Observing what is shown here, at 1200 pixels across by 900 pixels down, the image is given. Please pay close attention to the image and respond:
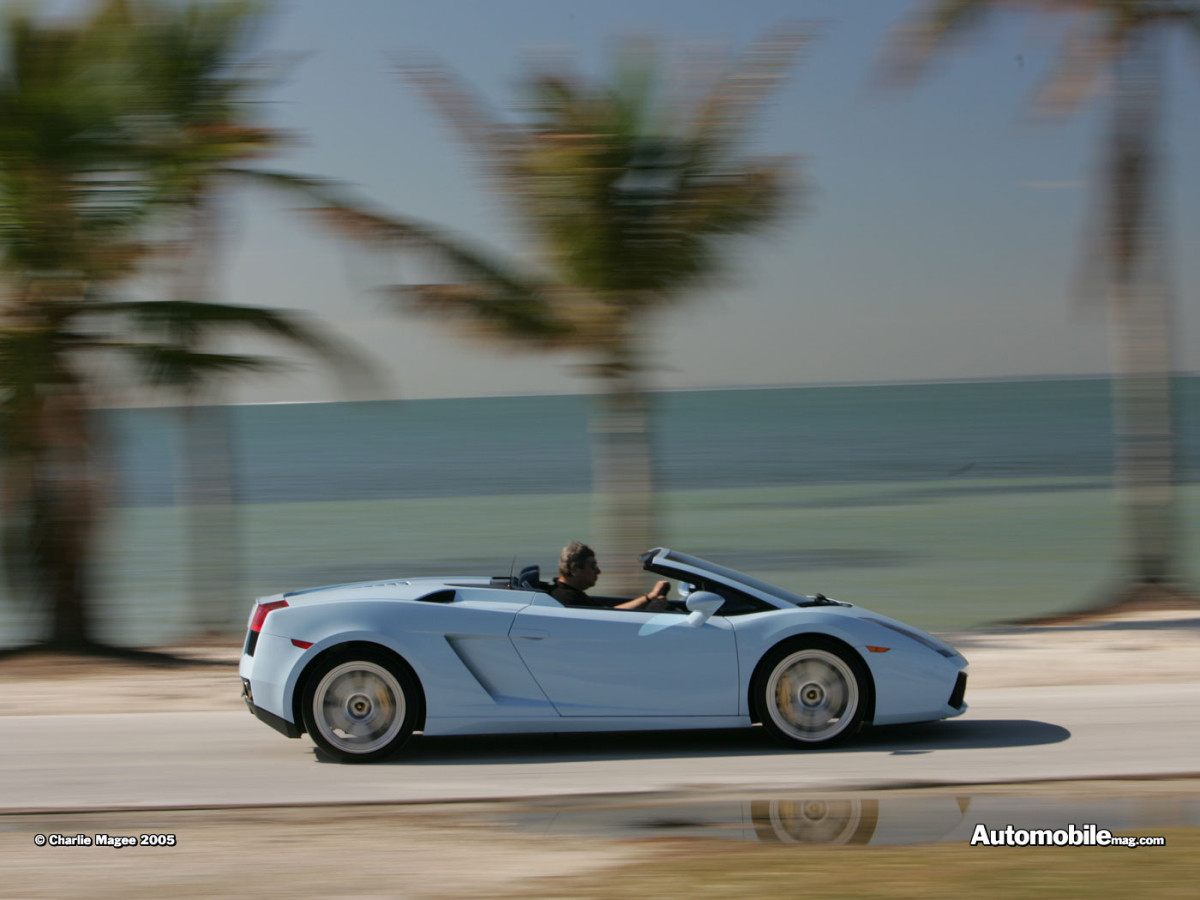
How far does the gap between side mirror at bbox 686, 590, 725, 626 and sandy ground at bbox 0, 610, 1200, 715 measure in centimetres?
320

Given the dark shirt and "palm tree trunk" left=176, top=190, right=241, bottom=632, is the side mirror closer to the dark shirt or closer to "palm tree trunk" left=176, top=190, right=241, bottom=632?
the dark shirt

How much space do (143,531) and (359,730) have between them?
2673 centimetres

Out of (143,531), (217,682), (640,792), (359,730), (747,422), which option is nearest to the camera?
(640,792)

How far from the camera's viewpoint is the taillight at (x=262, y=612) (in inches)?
256

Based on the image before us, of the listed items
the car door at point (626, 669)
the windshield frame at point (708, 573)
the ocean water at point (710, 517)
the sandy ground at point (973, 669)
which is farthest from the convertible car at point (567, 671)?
the ocean water at point (710, 517)

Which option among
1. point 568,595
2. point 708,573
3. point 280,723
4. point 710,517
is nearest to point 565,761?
point 568,595

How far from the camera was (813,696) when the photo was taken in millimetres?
6441

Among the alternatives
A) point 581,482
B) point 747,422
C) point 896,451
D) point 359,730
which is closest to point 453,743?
point 359,730

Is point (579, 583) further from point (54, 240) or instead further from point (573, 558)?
point (54, 240)

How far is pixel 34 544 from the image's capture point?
11.4m

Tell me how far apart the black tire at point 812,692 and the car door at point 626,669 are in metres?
0.19

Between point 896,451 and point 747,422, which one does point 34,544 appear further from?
point 747,422

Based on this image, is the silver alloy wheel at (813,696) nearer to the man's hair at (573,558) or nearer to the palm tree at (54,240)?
the man's hair at (573,558)

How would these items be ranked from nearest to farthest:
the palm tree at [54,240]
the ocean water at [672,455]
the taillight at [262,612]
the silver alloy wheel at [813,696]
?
the silver alloy wheel at [813,696] → the taillight at [262,612] → the palm tree at [54,240] → the ocean water at [672,455]
